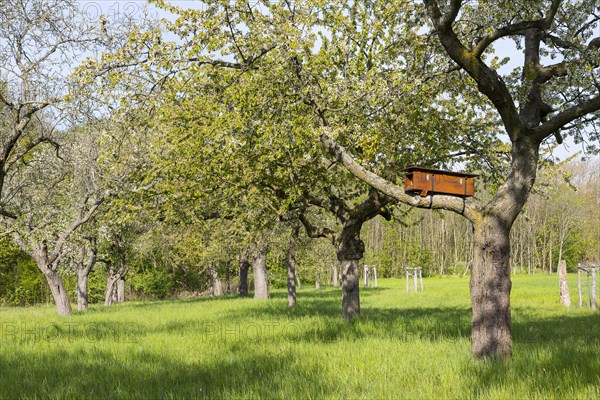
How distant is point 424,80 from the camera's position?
39.9 ft

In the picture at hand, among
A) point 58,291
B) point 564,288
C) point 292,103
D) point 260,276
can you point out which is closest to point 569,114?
point 292,103

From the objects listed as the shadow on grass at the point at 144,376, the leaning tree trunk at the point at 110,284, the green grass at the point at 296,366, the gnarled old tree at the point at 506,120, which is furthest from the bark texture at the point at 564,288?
the leaning tree trunk at the point at 110,284

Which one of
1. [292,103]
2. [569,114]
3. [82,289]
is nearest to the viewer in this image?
[569,114]

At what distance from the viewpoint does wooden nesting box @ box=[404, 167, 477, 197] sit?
8.96m

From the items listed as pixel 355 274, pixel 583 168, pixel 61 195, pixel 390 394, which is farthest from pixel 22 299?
pixel 583 168

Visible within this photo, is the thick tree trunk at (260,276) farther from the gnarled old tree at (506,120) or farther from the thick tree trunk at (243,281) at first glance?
the gnarled old tree at (506,120)

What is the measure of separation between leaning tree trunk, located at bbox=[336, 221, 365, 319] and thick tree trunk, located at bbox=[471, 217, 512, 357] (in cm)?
775

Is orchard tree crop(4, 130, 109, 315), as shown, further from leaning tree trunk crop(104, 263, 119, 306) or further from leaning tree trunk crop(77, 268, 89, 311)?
leaning tree trunk crop(104, 263, 119, 306)

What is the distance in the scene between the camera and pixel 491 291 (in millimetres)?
9125

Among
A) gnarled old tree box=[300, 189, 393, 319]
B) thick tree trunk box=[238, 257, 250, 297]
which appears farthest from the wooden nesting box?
thick tree trunk box=[238, 257, 250, 297]

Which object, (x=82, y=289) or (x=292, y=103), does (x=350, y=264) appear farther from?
(x=82, y=289)

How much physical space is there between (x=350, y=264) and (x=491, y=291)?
8.35m

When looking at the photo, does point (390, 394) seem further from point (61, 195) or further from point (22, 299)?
point (22, 299)

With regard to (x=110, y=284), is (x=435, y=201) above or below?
above
